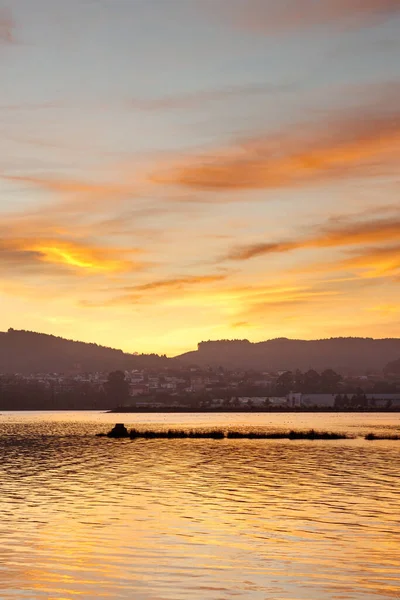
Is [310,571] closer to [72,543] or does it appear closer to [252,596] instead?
[252,596]

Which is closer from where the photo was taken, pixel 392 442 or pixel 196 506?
pixel 196 506

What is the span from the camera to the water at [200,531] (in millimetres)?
30844

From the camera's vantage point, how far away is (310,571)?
1314 inches

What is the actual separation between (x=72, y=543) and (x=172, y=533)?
5.44 meters

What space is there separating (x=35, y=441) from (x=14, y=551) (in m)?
107

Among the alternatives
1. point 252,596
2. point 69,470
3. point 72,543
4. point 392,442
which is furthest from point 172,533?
point 392,442

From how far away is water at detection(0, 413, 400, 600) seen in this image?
101 ft

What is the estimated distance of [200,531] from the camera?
4353 centimetres

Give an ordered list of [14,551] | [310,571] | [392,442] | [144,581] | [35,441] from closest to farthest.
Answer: [144,581]
[310,571]
[14,551]
[392,442]
[35,441]

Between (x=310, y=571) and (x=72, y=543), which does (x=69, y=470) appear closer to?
(x=72, y=543)

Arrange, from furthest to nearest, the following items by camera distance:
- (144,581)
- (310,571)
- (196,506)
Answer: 1. (196,506)
2. (310,571)
3. (144,581)

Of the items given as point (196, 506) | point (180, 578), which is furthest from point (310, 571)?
point (196, 506)

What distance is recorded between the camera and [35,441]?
141500mm

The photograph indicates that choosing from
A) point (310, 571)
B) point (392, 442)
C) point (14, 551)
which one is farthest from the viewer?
point (392, 442)
